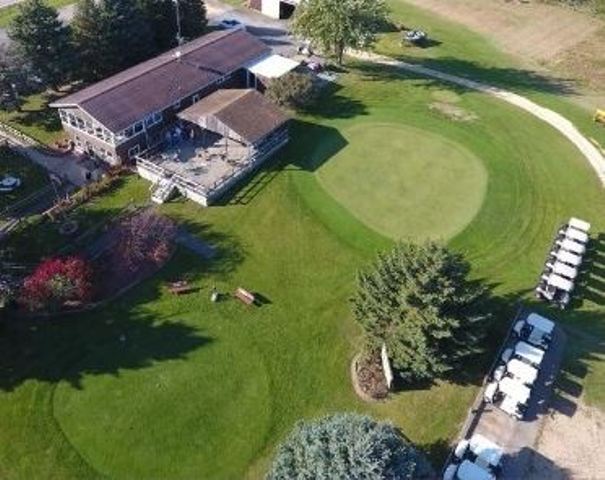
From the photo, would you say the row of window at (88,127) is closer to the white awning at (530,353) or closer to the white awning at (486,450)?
the white awning at (530,353)

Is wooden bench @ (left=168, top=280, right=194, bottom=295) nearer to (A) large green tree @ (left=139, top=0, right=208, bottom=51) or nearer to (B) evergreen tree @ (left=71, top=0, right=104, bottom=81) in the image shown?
(B) evergreen tree @ (left=71, top=0, right=104, bottom=81)

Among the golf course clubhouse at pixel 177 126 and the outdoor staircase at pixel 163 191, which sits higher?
the golf course clubhouse at pixel 177 126

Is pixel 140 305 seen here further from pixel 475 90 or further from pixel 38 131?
pixel 475 90

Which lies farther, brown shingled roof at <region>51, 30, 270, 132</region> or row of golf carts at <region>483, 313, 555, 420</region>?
brown shingled roof at <region>51, 30, 270, 132</region>

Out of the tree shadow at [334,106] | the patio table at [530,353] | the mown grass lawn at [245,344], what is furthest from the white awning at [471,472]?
the tree shadow at [334,106]

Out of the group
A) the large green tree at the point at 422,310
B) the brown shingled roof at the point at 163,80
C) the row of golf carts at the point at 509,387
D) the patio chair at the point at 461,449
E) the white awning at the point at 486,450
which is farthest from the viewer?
the brown shingled roof at the point at 163,80

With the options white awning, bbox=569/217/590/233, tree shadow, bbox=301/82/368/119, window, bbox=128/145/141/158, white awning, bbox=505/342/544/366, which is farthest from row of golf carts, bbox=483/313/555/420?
window, bbox=128/145/141/158

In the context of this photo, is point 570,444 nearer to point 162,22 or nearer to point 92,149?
point 92,149
